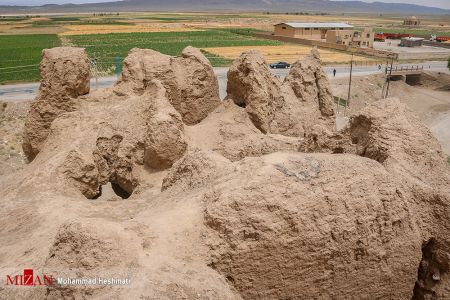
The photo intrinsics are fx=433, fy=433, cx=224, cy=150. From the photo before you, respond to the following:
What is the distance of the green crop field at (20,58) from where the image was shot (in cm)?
4338

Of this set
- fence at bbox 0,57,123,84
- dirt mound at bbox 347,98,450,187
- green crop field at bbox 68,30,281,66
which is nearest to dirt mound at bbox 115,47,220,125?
dirt mound at bbox 347,98,450,187

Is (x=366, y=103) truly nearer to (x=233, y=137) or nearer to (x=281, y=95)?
(x=281, y=95)

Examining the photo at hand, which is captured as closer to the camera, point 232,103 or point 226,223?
point 226,223

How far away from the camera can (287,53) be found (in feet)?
221

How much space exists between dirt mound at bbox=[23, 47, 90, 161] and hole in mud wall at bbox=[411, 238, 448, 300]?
12.4 m

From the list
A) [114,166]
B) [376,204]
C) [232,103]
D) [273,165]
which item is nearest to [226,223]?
[273,165]

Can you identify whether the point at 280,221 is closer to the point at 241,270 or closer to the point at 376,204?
the point at 241,270

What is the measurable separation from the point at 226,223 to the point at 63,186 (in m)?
6.56

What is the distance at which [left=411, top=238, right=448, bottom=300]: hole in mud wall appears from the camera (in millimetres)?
8703

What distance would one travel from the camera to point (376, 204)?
310 inches

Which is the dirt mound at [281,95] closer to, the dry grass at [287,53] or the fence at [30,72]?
the fence at [30,72]

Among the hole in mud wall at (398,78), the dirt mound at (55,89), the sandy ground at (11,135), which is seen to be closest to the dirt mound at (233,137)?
the dirt mound at (55,89)

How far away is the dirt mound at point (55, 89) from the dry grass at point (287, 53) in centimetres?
4539

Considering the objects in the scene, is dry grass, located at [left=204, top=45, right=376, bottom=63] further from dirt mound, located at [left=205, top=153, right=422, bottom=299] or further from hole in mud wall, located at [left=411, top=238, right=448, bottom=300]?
dirt mound, located at [left=205, top=153, right=422, bottom=299]
